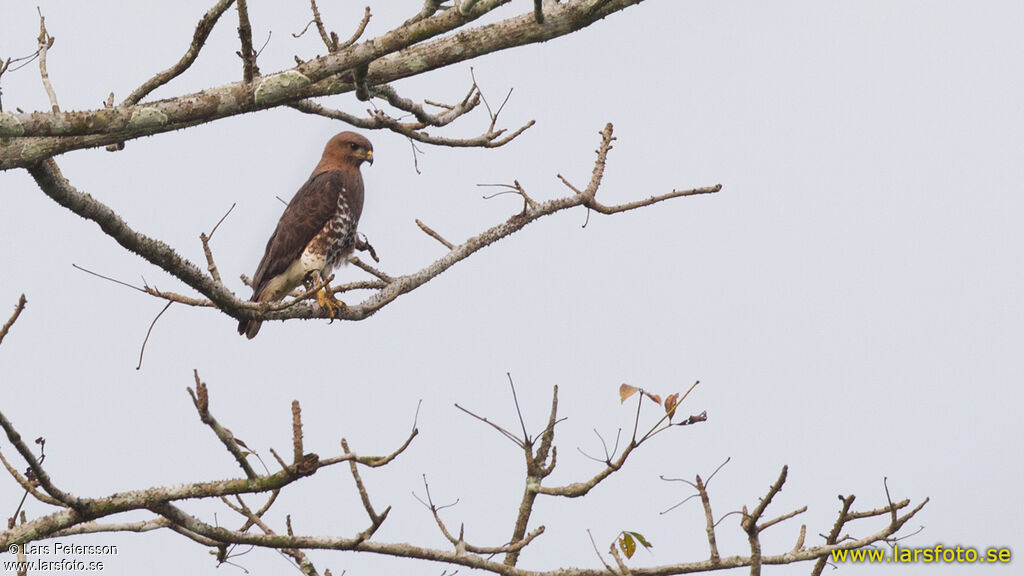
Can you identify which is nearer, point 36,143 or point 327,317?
point 36,143

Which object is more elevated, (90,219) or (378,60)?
(378,60)

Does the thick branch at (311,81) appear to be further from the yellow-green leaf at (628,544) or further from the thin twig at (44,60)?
the yellow-green leaf at (628,544)

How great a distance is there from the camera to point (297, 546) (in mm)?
4391

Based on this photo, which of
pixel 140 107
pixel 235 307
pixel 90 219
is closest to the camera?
pixel 90 219

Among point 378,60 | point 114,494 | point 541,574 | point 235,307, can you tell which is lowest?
point 541,574

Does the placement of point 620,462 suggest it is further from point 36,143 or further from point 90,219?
point 36,143

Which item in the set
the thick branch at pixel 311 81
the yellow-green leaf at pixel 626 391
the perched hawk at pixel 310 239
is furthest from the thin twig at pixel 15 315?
the perched hawk at pixel 310 239

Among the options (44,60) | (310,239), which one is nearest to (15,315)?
(44,60)

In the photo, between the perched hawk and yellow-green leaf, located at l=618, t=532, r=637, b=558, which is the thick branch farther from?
the perched hawk

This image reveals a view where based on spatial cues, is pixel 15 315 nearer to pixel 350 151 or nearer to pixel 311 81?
pixel 311 81

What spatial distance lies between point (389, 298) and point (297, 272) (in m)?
2.65

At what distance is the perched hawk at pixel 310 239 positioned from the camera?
26.3 ft

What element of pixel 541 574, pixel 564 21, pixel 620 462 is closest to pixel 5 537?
pixel 541 574

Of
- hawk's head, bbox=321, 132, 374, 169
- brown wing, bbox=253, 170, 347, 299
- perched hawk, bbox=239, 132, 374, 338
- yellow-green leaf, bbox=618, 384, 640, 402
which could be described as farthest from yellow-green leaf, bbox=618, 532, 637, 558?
hawk's head, bbox=321, 132, 374, 169
